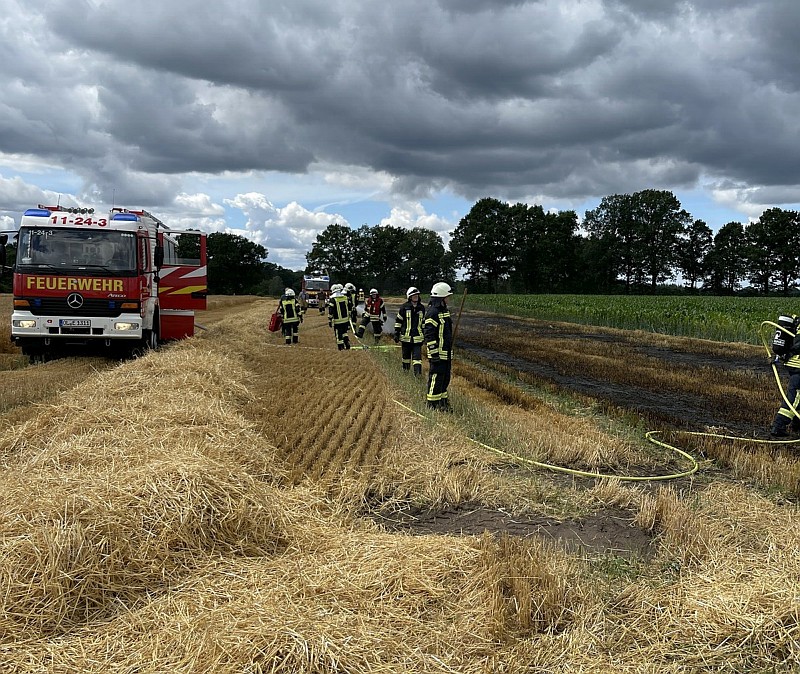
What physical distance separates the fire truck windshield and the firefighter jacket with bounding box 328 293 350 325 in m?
4.79

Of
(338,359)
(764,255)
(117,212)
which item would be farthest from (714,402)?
(764,255)

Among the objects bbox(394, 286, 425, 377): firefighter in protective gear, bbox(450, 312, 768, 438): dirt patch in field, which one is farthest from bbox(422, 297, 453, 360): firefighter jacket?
bbox(450, 312, 768, 438): dirt patch in field

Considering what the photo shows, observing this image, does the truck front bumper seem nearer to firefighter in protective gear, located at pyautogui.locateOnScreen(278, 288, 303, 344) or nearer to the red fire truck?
the red fire truck

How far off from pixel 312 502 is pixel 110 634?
2.09 meters

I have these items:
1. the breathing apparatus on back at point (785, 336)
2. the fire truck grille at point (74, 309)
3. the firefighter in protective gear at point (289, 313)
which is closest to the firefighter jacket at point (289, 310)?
the firefighter in protective gear at point (289, 313)

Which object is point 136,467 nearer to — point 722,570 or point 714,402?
point 722,570

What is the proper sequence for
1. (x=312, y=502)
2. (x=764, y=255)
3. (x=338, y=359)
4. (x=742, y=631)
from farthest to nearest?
(x=764, y=255) → (x=338, y=359) → (x=312, y=502) → (x=742, y=631)

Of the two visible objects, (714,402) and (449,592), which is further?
(714,402)

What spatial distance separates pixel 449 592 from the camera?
3777 millimetres

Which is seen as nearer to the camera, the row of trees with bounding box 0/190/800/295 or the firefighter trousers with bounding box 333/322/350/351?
the firefighter trousers with bounding box 333/322/350/351

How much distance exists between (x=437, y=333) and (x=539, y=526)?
3959 mm

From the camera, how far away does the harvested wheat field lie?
3.29 m

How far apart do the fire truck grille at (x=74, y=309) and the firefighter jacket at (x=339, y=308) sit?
196 inches

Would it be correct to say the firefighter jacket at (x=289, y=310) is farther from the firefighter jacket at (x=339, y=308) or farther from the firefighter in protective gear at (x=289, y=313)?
the firefighter jacket at (x=339, y=308)
